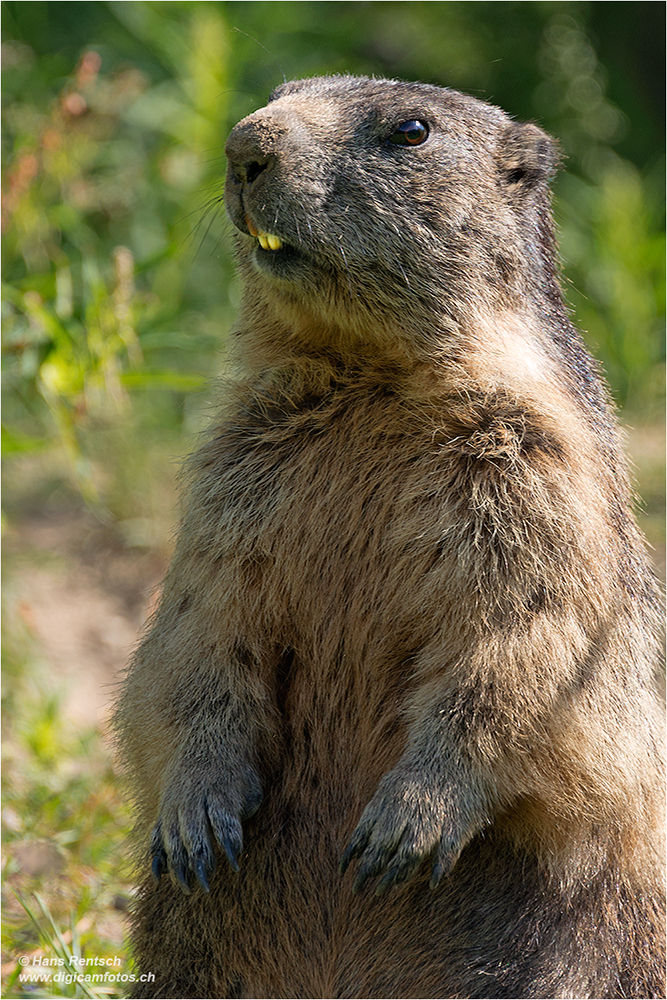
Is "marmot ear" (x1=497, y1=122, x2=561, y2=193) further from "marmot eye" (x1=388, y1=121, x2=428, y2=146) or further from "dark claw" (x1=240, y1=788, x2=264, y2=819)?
"dark claw" (x1=240, y1=788, x2=264, y2=819)

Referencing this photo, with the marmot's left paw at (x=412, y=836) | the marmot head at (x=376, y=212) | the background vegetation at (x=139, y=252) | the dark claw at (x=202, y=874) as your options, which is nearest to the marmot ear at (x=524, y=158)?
the marmot head at (x=376, y=212)

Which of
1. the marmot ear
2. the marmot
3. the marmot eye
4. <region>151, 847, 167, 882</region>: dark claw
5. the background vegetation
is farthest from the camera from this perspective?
the background vegetation

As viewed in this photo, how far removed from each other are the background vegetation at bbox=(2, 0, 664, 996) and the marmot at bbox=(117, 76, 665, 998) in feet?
2.85

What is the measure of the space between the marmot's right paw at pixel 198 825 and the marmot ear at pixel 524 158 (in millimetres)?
2323

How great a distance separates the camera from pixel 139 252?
27.6ft

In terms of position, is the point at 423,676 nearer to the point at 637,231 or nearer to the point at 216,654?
the point at 216,654

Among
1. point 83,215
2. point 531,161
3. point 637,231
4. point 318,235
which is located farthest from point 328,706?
point 637,231

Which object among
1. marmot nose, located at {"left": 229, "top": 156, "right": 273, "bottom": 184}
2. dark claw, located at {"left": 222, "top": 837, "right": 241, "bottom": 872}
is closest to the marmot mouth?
marmot nose, located at {"left": 229, "top": 156, "right": 273, "bottom": 184}

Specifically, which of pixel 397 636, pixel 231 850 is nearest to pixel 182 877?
pixel 231 850

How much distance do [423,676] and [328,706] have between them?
35cm

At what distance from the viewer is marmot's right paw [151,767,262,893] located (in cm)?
341

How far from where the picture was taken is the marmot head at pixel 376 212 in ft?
11.7

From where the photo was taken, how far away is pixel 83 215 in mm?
8203

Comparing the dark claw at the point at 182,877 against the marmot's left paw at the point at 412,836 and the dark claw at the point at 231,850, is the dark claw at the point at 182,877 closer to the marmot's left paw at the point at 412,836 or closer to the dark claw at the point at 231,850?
the dark claw at the point at 231,850
